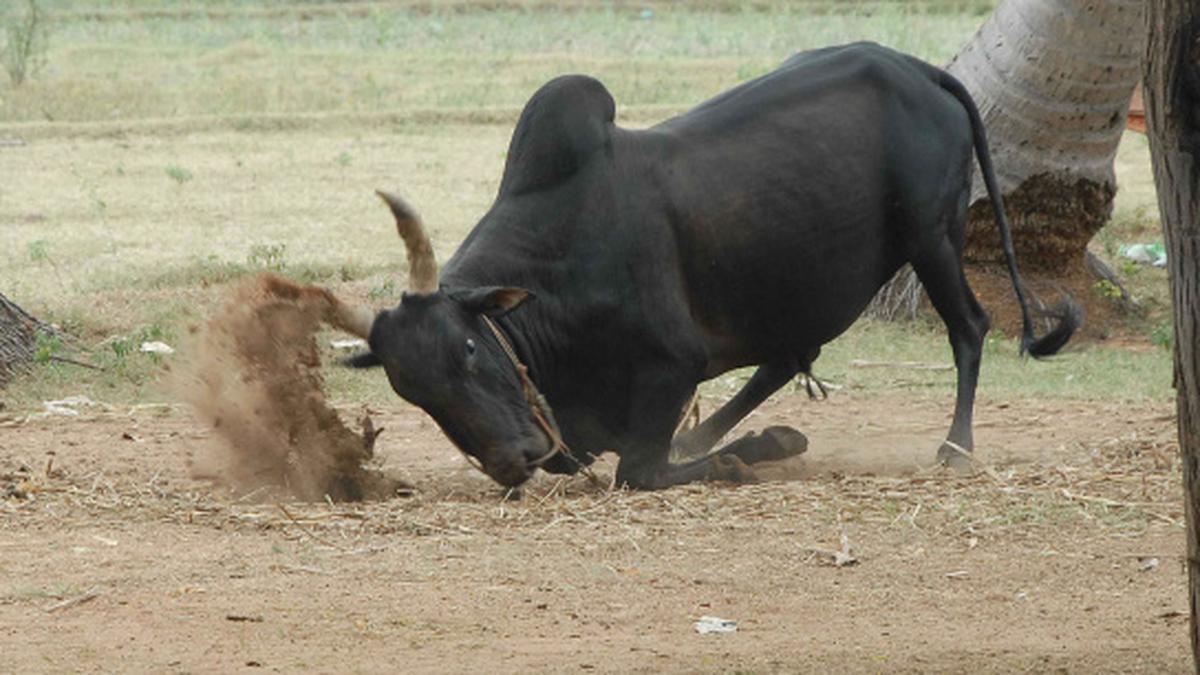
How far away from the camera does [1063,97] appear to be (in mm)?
9859

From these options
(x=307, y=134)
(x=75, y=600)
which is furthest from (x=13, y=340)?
(x=307, y=134)

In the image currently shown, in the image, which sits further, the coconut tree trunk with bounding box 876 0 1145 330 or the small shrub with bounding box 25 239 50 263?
the small shrub with bounding box 25 239 50 263

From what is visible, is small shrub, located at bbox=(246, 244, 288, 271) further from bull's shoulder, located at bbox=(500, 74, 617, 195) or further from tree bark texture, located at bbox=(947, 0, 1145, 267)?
bull's shoulder, located at bbox=(500, 74, 617, 195)

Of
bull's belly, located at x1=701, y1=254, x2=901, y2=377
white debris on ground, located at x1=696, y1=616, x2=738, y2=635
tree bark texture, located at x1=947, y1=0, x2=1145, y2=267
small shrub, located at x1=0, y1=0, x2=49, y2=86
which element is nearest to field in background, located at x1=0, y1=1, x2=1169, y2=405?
small shrub, located at x1=0, y1=0, x2=49, y2=86

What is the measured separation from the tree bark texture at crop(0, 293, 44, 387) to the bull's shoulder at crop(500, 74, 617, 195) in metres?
3.10

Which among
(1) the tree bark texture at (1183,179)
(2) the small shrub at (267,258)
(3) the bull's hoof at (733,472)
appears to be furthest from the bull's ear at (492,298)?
(2) the small shrub at (267,258)

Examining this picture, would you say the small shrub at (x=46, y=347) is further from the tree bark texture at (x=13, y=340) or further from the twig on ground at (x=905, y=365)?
the twig on ground at (x=905, y=365)

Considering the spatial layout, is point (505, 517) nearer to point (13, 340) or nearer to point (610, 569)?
point (610, 569)

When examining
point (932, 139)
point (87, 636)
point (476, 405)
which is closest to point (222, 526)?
point (476, 405)

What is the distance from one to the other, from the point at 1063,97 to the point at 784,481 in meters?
3.93

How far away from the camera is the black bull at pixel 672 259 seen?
6.26 m

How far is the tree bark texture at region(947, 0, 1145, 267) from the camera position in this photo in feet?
31.6

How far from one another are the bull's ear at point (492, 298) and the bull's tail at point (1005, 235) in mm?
2143

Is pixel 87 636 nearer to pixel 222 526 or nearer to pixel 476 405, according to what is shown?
pixel 222 526
